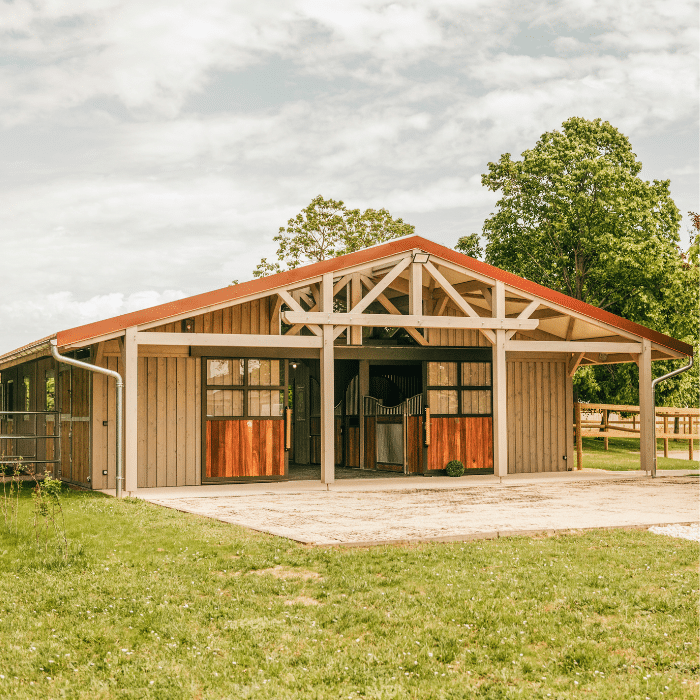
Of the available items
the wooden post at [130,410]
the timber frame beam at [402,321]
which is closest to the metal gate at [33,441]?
the wooden post at [130,410]

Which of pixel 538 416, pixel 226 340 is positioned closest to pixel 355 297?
pixel 226 340

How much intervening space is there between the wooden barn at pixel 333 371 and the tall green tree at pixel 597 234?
1004cm

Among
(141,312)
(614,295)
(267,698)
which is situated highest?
(614,295)

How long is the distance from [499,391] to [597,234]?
51.7 ft

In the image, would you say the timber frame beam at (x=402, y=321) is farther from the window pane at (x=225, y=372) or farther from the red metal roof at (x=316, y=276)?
the window pane at (x=225, y=372)

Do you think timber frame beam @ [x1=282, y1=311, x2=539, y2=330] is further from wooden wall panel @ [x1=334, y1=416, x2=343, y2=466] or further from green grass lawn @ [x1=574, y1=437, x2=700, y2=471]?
green grass lawn @ [x1=574, y1=437, x2=700, y2=471]

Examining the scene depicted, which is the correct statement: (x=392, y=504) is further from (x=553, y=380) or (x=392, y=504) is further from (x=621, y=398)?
(x=621, y=398)

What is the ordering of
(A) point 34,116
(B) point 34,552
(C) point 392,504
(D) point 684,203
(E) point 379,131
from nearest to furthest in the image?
(B) point 34,552 → (C) point 392,504 → (A) point 34,116 → (E) point 379,131 → (D) point 684,203

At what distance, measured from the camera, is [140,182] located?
84.6ft

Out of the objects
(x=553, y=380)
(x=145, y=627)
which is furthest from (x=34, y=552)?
(x=553, y=380)

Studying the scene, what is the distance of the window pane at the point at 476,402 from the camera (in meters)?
15.9

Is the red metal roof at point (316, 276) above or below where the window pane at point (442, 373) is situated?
above

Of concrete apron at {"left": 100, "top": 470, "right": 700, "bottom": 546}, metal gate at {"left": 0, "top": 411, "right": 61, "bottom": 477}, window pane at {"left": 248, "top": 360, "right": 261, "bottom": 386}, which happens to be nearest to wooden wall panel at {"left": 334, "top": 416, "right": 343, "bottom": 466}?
concrete apron at {"left": 100, "top": 470, "right": 700, "bottom": 546}

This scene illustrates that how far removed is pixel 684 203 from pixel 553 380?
668 inches
